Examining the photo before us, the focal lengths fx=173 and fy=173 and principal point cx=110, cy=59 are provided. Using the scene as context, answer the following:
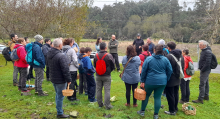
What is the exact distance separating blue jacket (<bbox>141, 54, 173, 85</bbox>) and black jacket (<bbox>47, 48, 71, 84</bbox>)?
204 centimetres

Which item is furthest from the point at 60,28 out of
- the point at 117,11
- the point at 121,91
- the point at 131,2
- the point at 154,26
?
the point at 131,2

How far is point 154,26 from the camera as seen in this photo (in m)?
44.9

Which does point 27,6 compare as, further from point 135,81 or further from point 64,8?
point 135,81

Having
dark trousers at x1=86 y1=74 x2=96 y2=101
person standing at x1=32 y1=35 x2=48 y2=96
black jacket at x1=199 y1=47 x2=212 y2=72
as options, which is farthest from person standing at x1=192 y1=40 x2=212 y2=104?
person standing at x1=32 y1=35 x2=48 y2=96

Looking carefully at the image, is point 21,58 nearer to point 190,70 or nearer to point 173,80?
point 173,80

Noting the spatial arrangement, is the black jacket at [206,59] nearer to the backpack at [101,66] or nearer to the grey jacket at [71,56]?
the backpack at [101,66]

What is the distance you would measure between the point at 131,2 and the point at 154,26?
17.8m

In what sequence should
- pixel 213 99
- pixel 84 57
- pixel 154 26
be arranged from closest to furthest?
pixel 84 57, pixel 213 99, pixel 154 26

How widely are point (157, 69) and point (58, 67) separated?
2494 millimetres

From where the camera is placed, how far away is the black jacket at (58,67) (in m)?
4.31

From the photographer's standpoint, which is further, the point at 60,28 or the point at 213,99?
the point at 60,28

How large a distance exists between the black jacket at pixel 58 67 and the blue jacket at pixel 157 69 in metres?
2.04

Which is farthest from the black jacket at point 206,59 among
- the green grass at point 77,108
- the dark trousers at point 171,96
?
the dark trousers at point 171,96

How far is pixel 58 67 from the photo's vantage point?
437 cm
